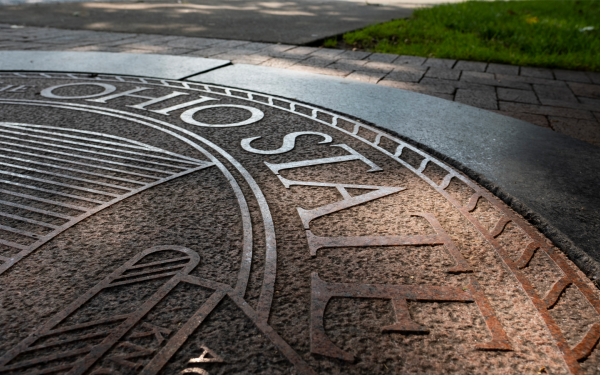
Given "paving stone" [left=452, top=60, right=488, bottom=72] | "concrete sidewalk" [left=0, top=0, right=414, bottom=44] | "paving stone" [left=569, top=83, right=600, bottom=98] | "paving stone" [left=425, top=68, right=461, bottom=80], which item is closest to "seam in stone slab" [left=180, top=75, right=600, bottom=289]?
"paving stone" [left=425, top=68, right=461, bottom=80]

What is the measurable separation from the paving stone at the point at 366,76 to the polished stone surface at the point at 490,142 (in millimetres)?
292

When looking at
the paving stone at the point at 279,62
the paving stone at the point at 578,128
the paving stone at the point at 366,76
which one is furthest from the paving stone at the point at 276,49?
the paving stone at the point at 578,128

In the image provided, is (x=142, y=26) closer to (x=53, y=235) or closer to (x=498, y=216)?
(x=53, y=235)

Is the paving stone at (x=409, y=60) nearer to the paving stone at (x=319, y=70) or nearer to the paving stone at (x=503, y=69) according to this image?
the paving stone at (x=503, y=69)

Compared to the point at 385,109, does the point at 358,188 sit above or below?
below

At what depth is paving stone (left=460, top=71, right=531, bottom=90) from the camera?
3.73 m

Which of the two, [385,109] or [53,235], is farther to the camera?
[385,109]

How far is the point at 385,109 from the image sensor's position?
9.46 feet

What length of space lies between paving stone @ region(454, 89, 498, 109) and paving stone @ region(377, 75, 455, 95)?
0.31 ft

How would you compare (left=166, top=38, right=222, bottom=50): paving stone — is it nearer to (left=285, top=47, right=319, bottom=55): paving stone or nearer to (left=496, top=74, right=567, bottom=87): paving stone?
(left=285, top=47, right=319, bottom=55): paving stone

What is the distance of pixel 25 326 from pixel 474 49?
4.99 meters

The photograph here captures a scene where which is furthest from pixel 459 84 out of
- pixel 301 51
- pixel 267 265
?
pixel 267 265

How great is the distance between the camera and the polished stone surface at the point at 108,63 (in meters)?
3.54

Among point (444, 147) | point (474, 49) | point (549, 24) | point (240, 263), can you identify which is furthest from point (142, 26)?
point (549, 24)
